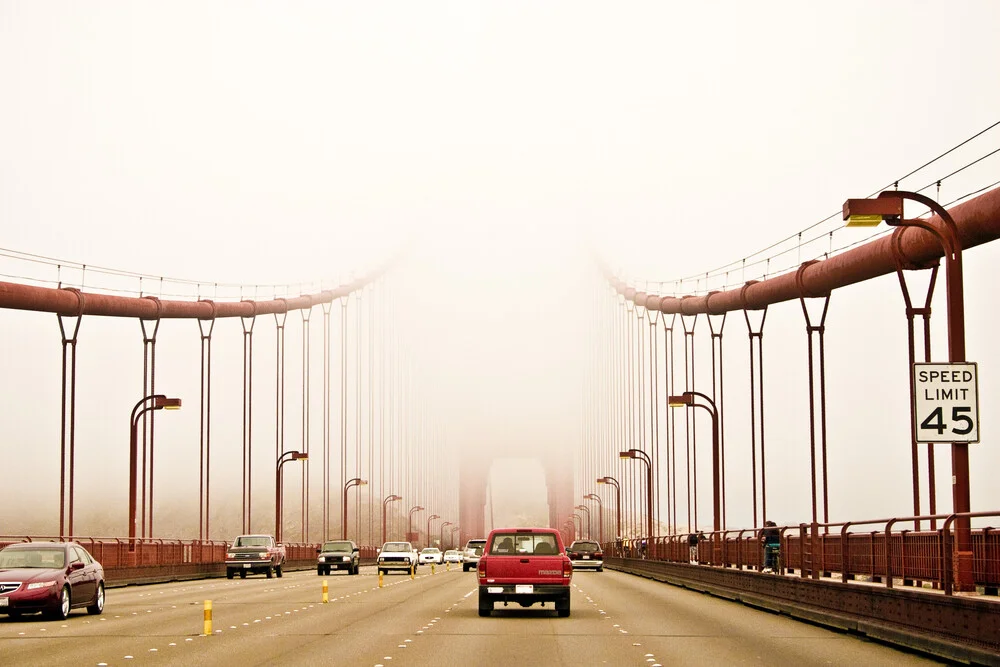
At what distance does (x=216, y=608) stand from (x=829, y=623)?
12943 millimetres

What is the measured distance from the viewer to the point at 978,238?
26.6 m

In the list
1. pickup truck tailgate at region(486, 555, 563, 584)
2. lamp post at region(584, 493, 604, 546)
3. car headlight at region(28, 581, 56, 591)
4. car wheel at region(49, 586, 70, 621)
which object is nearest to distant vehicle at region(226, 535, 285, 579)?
car wheel at region(49, 586, 70, 621)

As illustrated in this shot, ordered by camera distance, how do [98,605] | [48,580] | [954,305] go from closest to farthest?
[954,305] → [48,580] → [98,605]

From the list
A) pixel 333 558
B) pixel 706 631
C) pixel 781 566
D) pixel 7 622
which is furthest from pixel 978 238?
pixel 333 558

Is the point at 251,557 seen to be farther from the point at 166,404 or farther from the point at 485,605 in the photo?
the point at 485,605

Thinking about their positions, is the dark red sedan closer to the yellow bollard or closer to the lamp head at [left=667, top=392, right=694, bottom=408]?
the yellow bollard

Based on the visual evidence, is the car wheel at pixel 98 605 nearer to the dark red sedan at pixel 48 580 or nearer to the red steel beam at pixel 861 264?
the dark red sedan at pixel 48 580

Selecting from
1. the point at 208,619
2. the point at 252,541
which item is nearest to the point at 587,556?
the point at 252,541

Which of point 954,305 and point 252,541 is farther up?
point 954,305

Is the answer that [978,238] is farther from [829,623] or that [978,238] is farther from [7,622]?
[7,622]

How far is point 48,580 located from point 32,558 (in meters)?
1.17

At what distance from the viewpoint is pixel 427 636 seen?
802 inches

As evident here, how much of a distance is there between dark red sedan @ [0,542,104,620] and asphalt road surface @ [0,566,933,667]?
0.36m

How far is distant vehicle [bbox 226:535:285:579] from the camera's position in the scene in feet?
182
